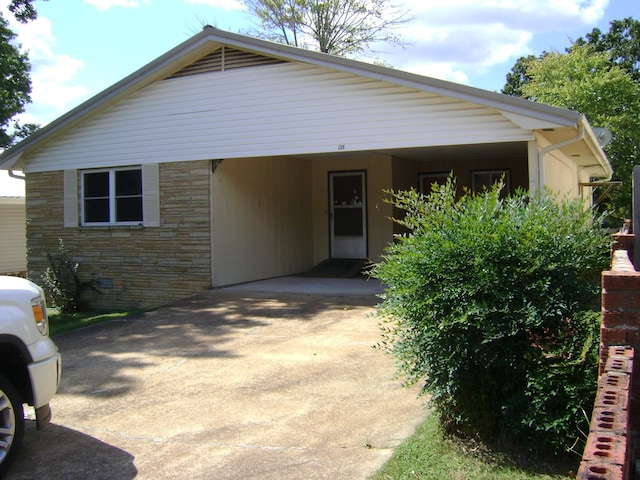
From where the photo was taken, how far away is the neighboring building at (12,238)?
20675mm

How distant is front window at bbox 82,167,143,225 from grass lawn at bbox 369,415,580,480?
10.2 meters

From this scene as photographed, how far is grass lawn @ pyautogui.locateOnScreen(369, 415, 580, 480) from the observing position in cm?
384

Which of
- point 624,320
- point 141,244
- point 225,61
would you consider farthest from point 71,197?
point 624,320

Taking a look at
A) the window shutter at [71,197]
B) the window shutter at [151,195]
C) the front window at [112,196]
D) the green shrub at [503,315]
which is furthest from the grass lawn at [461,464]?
the window shutter at [71,197]

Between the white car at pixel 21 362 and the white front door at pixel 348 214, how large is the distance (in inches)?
438

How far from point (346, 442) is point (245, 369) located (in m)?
2.37

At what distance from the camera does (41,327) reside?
4715 millimetres

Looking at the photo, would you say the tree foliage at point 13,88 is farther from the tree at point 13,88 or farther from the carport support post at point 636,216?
the carport support post at point 636,216

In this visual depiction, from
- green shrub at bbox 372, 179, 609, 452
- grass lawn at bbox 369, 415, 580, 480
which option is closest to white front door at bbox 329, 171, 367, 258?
green shrub at bbox 372, 179, 609, 452

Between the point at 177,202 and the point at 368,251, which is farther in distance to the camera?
the point at 368,251

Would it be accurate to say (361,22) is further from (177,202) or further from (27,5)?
(177,202)

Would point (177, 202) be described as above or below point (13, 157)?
below

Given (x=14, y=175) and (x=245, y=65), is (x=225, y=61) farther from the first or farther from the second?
(x=14, y=175)

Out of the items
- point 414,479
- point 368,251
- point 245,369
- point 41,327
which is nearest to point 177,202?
point 368,251
